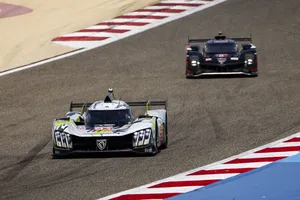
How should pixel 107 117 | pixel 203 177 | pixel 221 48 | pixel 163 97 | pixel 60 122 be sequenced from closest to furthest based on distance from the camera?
pixel 203 177
pixel 60 122
pixel 107 117
pixel 163 97
pixel 221 48

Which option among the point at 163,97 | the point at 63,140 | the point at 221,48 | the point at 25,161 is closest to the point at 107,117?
the point at 63,140

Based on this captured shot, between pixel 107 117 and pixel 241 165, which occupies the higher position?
pixel 107 117

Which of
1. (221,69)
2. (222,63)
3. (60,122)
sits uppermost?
(222,63)

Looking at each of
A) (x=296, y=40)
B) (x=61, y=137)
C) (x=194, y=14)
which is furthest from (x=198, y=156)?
(x=194, y=14)

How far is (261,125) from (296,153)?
3.64m

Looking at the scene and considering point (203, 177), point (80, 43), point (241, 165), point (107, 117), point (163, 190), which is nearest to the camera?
point (163, 190)

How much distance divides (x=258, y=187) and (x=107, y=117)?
5.46 meters

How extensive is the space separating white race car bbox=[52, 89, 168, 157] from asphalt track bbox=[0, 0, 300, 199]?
275 mm

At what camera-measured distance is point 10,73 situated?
3275 centimetres

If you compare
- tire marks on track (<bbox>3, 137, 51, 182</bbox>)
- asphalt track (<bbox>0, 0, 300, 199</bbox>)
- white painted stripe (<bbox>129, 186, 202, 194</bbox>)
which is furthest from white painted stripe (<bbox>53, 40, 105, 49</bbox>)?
white painted stripe (<bbox>129, 186, 202, 194</bbox>)

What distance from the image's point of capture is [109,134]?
20109 millimetres

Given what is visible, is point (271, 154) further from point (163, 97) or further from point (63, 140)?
point (163, 97)

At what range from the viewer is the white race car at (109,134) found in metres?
20.1

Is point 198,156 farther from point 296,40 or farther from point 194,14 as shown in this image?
point 194,14
